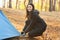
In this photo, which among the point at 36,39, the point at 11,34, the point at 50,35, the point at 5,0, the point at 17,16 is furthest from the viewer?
the point at 5,0

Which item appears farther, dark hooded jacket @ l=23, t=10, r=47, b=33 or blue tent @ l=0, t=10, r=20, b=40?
dark hooded jacket @ l=23, t=10, r=47, b=33

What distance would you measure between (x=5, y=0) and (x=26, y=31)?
7.33m

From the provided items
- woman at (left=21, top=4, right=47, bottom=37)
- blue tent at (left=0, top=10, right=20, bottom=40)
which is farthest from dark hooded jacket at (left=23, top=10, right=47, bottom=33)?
blue tent at (left=0, top=10, right=20, bottom=40)

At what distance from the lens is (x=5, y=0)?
12.7m

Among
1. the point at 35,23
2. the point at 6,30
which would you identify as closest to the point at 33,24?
the point at 35,23

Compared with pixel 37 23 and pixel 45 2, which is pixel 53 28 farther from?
pixel 45 2

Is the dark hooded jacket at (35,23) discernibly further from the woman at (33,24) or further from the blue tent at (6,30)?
the blue tent at (6,30)

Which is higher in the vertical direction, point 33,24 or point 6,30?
point 33,24

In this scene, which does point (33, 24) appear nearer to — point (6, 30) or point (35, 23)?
point (35, 23)

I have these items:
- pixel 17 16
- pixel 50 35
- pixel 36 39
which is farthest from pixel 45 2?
pixel 36 39

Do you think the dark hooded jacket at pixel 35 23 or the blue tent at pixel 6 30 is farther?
the dark hooded jacket at pixel 35 23

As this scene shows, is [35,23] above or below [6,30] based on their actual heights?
above

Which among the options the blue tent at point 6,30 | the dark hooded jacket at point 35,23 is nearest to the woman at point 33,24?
the dark hooded jacket at point 35,23

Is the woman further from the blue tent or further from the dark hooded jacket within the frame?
the blue tent
